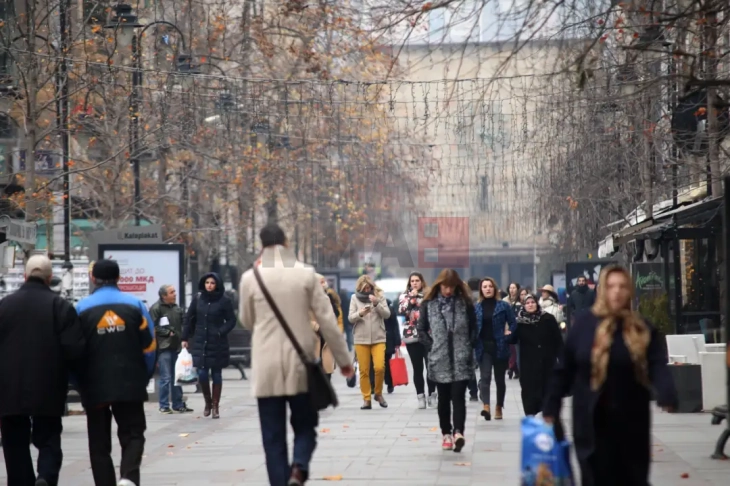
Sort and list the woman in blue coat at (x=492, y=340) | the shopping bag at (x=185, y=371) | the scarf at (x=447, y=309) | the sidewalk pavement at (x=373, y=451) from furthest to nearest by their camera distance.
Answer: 1. the shopping bag at (x=185, y=371)
2. the woman in blue coat at (x=492, y=340)
3. the scarf at (x=447, y=309)
4. the sidewalk pavement at (x=373, y=451)

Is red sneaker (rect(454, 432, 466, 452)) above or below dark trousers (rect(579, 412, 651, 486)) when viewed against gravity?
below

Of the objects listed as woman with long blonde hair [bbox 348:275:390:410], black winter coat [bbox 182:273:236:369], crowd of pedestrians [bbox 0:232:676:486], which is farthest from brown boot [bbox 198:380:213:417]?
crowd of pedestrians [bbox 0:232:676:486]

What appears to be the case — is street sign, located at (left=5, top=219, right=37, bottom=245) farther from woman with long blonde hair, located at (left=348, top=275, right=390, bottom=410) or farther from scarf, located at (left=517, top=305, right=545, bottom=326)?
scarf, located at (left=517, top=305, right=545, bottom=326)

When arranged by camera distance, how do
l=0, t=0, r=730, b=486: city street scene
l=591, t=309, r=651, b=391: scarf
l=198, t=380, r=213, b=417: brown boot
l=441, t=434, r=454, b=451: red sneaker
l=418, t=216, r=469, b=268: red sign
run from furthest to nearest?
l=418, t=216, r=469, b=268: red sign, l=198, t=380, r=213, b=417: brown boot, l=441, t=434, r=454, b=451: red sneaker, l=0, t=0, r=730, b=486: city street scene, l=591, t=309, r=651, b=391: scarf

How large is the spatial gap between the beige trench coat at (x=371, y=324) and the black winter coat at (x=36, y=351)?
9.79 metres

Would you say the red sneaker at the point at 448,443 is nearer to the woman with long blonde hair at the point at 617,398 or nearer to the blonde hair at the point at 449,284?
the blonde hair at the point at 449,284

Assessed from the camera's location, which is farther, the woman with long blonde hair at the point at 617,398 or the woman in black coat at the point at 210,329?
the woman in black coat at the point at 210,329

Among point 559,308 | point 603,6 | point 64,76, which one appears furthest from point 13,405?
point 559,308

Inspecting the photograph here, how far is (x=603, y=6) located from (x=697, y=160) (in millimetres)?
9655

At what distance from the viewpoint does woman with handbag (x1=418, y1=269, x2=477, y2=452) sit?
13109mm

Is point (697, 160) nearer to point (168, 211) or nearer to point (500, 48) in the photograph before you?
point (500, 48)

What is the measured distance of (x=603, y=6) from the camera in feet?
41.8

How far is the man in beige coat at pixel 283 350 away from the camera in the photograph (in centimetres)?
893

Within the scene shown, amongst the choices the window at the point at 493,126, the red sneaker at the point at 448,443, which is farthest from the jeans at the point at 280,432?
the window at the point at 493,126
